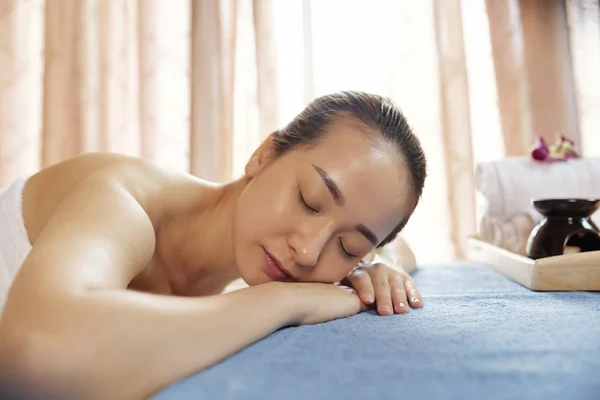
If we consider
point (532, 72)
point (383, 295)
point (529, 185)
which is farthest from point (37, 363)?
point (532, 72)

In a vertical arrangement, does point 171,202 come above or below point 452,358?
above

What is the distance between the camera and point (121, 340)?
551mm

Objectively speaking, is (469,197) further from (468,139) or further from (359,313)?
(359,313)

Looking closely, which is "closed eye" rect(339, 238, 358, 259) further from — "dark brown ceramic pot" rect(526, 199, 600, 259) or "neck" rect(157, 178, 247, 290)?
"dark brown ceramic pot" rect(526, 199, 600, 259)

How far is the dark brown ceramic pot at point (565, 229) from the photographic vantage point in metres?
1.20

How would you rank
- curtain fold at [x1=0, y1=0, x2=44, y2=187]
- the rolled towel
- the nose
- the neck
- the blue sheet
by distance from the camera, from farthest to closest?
curtain fold at [x1=0, y1=0, x2=44, y2=187], the rolled towel, the neck, the nose, the blue sheet

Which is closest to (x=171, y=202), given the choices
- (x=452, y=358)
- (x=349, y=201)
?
(x=349, y=201)

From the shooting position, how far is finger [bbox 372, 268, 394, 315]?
0.90m

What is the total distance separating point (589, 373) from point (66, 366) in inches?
20.5

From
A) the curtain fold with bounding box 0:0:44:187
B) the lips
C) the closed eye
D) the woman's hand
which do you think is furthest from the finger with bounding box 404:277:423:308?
the curtain fold with bounding box 0:0:44:187

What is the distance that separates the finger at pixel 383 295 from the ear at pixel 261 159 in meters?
0.30

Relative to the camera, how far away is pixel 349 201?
91cm

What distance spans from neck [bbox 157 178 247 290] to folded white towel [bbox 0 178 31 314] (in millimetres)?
247

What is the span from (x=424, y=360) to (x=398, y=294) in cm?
35
